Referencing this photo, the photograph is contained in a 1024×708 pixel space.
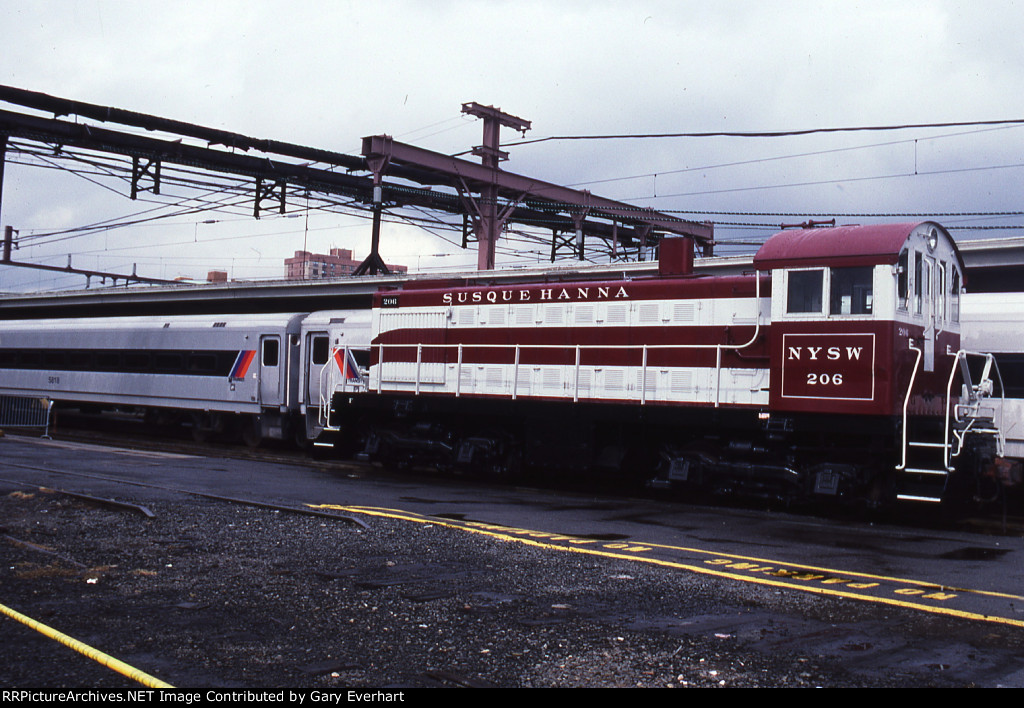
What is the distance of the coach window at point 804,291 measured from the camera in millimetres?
12602

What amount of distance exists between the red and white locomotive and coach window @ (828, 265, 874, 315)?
2 cm

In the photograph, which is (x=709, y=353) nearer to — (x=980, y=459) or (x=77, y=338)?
(x=980, y=459)

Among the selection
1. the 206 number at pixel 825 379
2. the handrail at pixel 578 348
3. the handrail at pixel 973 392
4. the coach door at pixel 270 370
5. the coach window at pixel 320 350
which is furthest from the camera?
the coach door at pixel 270 370

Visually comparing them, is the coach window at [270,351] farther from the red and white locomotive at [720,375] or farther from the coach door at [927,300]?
the coach door at [927,300]

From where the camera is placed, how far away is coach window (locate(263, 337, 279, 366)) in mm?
23750

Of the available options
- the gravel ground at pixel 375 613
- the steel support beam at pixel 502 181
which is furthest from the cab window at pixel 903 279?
the steel support beam at pixel 502 181

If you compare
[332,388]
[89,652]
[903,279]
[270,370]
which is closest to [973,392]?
[903,279]

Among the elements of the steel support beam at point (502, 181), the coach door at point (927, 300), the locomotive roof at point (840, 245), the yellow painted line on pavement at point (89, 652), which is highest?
the steel support beam at point (502, 181)

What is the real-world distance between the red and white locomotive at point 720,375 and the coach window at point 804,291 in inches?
0.8

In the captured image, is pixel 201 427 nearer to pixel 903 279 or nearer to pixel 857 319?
pixel 857 319

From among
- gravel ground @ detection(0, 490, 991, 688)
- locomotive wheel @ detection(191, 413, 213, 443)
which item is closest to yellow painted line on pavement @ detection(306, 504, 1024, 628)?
gravel ground @ detection(0, 490, 991, 688)

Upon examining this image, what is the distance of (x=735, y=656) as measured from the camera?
5566 mm

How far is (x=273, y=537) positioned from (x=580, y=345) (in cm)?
729
